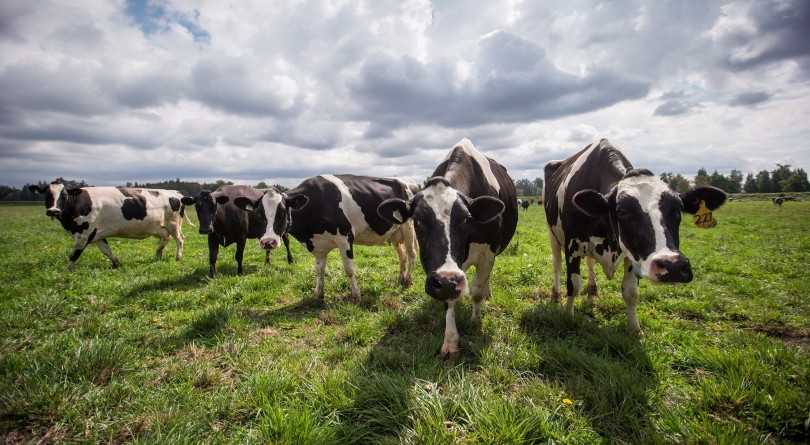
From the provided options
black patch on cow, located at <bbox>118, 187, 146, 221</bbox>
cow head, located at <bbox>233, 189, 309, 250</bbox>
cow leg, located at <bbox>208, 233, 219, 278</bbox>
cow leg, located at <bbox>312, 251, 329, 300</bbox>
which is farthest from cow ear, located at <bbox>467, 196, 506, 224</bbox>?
black patch on cow, located at <bbox>118, 187, 146, 221</bbox>

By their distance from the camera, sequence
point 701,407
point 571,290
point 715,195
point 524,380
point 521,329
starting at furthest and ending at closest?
point 571,290 < point 521,329 < point 715,195 < point 524,380 < point 701,407

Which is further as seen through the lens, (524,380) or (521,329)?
(521,329)

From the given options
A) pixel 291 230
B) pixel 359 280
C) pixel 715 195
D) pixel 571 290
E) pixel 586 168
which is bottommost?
pixel 359 280

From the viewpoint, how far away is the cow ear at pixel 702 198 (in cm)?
374

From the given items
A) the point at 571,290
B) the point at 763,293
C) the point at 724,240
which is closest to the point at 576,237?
the point at 571,290

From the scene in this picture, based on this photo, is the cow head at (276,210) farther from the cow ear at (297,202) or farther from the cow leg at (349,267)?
the cow leg at (349,267)

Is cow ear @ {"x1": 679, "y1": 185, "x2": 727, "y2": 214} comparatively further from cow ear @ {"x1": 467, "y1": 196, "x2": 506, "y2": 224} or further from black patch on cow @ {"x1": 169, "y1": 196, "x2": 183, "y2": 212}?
black patch on cow @ {"x1": 169, "y1": 196, "x2": 183, "y2": 212}

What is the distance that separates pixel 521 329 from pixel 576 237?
1500 millimetres

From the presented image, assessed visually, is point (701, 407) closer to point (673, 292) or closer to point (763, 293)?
point (673, 292)

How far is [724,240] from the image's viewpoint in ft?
41.7

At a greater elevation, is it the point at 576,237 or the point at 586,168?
the point at 586,168

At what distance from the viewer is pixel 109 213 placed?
10203 millimetres

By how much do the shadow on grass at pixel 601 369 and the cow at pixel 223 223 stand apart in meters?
6.85

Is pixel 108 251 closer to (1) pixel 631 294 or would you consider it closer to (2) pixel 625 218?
(2) pixel 625 218
